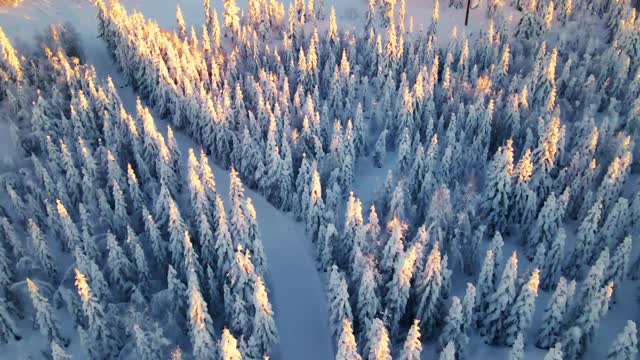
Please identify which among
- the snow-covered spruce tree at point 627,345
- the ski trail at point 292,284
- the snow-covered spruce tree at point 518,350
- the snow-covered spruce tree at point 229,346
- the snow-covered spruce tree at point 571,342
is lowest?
the ski trail at point 292,284

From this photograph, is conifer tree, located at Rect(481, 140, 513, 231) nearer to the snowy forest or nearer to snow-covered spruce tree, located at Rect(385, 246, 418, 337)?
the snowy forest

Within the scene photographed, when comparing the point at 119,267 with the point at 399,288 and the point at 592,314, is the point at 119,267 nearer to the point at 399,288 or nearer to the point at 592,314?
the point at 399,288

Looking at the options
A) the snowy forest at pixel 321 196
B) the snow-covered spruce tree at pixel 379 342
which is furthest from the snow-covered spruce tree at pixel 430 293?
the snow-covered spruce tree at pixel 379 342

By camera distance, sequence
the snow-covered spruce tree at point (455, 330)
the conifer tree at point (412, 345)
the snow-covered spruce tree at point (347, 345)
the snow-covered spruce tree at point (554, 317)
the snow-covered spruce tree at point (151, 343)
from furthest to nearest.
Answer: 1. the snow-covered spruce tree at point (554, 317)
2. the snow-covered spruce tree at point (455, 330)
3. the snow-covered spruce tree at point (151, 343)
4. the conifer tree at point (412, 345)
5. the snow-covered spruce tree at point (347, 345)

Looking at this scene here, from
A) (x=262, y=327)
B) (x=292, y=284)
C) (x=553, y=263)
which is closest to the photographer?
(x=262, y=327)

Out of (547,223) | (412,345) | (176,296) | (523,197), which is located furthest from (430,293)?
(176,296)

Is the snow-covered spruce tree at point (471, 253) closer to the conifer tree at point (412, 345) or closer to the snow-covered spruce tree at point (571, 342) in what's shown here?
the snow-covered spruce tree at point (571, 342)

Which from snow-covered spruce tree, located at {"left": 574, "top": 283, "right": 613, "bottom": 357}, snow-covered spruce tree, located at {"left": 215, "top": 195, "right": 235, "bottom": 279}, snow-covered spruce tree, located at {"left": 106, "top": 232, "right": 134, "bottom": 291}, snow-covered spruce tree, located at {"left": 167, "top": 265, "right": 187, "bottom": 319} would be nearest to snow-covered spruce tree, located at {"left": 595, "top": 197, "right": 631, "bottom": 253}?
snow-covered spruce tree, located at {"left": 574, "top": 283, "right": 613, "bottom": 357}

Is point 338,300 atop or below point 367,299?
atop
